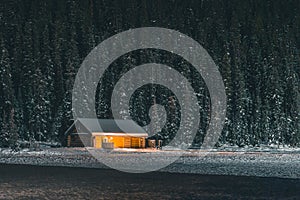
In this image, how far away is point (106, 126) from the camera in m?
85.6

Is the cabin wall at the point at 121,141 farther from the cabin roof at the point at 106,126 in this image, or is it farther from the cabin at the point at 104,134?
the cabin roof at the point at 106,126

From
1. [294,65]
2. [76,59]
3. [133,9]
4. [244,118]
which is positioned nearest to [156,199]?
[244,118]

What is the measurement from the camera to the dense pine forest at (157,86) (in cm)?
9325

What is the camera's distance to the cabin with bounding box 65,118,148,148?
83.1 metres

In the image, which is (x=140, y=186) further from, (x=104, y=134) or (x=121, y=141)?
(x=121, y=141)

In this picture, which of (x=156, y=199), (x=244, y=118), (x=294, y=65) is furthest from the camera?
(x=294, y=65)

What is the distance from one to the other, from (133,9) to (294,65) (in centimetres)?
4941

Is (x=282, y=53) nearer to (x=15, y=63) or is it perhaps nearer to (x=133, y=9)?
(x=133, y=9)

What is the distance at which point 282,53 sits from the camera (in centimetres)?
10838

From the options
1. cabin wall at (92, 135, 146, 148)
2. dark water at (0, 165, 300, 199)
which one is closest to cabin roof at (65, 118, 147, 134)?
cabin wall at (92, 135, 146, 148)

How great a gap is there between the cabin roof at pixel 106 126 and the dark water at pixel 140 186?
138 ft

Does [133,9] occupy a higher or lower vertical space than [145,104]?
higher

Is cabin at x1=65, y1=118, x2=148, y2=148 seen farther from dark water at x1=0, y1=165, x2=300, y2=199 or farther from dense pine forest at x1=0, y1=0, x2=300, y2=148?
dark water at x1=0, y1=165, x2=300, y2=199

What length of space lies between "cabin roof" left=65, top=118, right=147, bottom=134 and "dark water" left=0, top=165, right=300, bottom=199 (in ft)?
138
